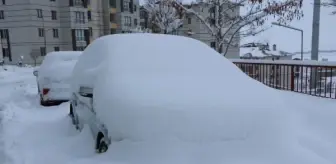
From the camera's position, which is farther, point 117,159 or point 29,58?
point 29,58

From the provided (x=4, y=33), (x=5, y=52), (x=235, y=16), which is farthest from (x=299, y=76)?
(x=4, y=33)

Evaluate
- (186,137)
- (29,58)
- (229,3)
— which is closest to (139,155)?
(186,137)

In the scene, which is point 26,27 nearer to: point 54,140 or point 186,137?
point 54,140

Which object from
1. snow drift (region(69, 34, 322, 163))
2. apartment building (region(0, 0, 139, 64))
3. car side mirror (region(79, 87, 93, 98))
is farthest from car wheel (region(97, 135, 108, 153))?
apartment building (region(0, 0, 139, 64))

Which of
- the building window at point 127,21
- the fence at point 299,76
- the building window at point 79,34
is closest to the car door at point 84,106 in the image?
the fence at point 299,76

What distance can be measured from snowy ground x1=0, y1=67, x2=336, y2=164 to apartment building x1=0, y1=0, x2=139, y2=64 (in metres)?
37.0

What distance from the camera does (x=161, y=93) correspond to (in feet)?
10.7

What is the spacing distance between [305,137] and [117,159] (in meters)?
2.86

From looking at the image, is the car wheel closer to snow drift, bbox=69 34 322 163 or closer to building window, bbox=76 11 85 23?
snow drift, bbox=69 34 322 163

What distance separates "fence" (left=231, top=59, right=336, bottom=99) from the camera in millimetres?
7840

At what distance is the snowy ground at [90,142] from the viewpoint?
3127 millimetres

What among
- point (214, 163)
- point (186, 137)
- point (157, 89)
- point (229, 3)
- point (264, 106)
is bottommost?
point (214, 163)

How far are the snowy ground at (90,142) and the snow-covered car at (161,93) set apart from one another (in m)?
0.16

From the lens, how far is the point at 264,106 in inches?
134
